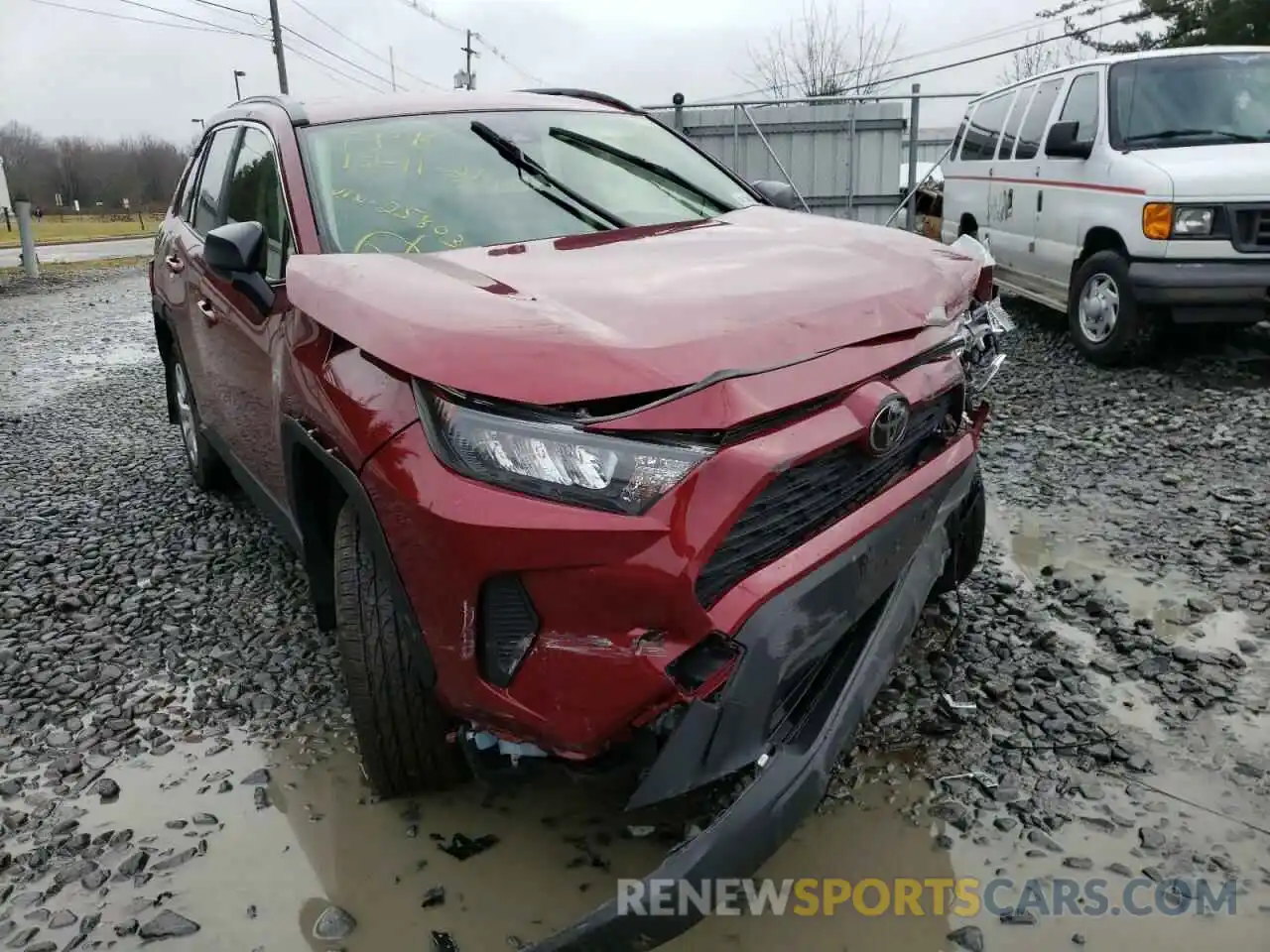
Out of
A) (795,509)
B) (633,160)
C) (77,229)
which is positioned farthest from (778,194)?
(77,229)

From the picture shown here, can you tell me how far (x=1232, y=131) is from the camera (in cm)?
611

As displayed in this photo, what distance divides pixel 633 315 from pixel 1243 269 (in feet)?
17.0

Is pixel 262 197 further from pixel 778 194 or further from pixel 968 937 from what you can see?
pixel 968 937

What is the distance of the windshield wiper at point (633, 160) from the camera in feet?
11.1

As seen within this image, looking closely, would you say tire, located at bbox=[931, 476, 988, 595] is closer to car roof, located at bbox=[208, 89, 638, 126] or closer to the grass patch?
car roof, located at bbox=[208, 89, 638, 126]

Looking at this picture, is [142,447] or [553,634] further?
[142,447]

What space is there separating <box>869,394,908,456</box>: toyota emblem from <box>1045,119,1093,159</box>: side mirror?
535cm

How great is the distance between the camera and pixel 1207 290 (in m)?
5.66

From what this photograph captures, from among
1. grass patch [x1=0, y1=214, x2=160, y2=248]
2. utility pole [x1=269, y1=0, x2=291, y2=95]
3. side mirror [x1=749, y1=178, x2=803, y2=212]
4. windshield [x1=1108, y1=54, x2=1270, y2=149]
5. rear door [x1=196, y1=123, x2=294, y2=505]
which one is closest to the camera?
rear door [x1=196, y1=123, x2=294, y2=505]

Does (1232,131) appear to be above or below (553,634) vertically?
above

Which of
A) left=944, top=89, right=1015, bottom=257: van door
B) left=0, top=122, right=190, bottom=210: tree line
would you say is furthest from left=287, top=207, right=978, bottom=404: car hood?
left=0, top=122, right=190, bottom=210: tree line

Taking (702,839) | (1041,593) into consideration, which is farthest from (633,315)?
(1041,593)

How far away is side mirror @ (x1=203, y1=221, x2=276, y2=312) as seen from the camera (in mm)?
2570

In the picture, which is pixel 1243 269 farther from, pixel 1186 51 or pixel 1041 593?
pixel 1041 593
